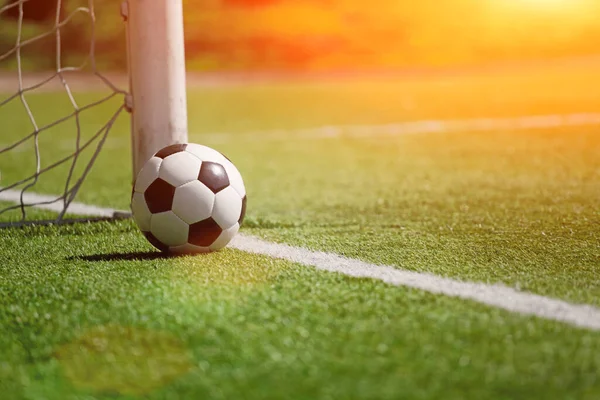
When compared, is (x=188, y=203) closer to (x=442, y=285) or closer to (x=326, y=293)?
(x=326, y=293)

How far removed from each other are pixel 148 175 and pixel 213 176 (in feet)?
0.95

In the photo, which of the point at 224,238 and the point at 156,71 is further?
the point at 156,71

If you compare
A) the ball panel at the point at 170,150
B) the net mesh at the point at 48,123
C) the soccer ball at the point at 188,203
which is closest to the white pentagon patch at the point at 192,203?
the soccer ball at the point at 188,203

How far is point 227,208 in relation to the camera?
3.64 m

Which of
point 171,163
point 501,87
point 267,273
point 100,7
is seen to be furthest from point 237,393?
point 100,7

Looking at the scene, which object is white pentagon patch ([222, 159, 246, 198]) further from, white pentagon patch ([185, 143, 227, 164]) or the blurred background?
the blurred background

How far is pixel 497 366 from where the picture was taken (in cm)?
232

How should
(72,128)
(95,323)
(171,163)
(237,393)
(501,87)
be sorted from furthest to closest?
(501,87)
(72,128)
(171,163)
(95,323)
(237,393)

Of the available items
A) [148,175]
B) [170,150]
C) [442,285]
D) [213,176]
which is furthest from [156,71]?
[442,285]

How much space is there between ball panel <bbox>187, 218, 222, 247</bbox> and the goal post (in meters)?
0.96

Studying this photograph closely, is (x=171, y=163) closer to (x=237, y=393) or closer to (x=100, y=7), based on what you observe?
(x=237, y=393)

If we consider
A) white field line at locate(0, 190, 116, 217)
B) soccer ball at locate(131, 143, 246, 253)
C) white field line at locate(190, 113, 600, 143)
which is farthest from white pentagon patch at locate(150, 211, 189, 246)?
white field line at locate(190, 113, 600, 143)

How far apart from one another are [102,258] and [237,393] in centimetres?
169

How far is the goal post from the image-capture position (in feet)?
14.5
